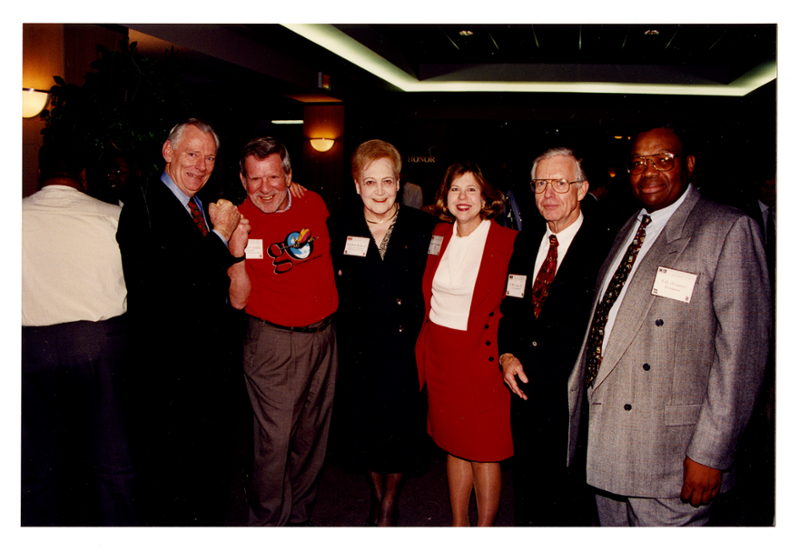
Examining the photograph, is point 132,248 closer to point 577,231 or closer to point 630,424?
point 577,231

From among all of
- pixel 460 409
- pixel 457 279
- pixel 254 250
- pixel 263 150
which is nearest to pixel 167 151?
pixel 263 150

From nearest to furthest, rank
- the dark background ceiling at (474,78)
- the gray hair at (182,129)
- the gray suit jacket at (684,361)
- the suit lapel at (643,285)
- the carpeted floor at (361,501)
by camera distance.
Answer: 1. the gray suit jacket at (684,361)
2. the suit lapel at (643,285)
3. the gray hair at (182,129)
4. the carpeted floor at (361,501)
5. the dark background ceiling at (474,78)

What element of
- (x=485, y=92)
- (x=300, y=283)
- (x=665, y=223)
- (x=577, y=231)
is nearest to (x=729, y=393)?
(x=665, y=223)

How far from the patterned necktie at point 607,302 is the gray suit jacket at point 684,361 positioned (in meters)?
0.05

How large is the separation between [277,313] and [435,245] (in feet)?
2.64

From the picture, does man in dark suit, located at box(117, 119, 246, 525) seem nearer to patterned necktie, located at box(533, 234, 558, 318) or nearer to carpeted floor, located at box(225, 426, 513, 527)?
carpeted floor, located at box(225, 426, 513, 527)

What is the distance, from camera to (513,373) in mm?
1979

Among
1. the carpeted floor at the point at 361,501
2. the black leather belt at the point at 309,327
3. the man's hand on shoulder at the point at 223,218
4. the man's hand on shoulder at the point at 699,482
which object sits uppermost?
the man's hand on shoulder at the point at 223,218

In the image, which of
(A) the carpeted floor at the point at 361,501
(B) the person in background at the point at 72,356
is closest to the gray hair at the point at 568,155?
(A) the carpeted floor at the point at 361,501

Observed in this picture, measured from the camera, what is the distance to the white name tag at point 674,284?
1.50m

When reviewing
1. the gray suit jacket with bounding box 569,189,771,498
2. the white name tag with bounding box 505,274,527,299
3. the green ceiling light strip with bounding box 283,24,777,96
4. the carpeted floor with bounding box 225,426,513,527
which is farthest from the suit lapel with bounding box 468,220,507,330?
the green ceiling light strip with bounding box 283,24,777,96

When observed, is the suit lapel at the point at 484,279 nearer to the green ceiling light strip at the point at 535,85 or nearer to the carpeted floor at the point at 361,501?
the carpeted floor at the point at 361,501

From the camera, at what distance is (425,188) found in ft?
32.0
